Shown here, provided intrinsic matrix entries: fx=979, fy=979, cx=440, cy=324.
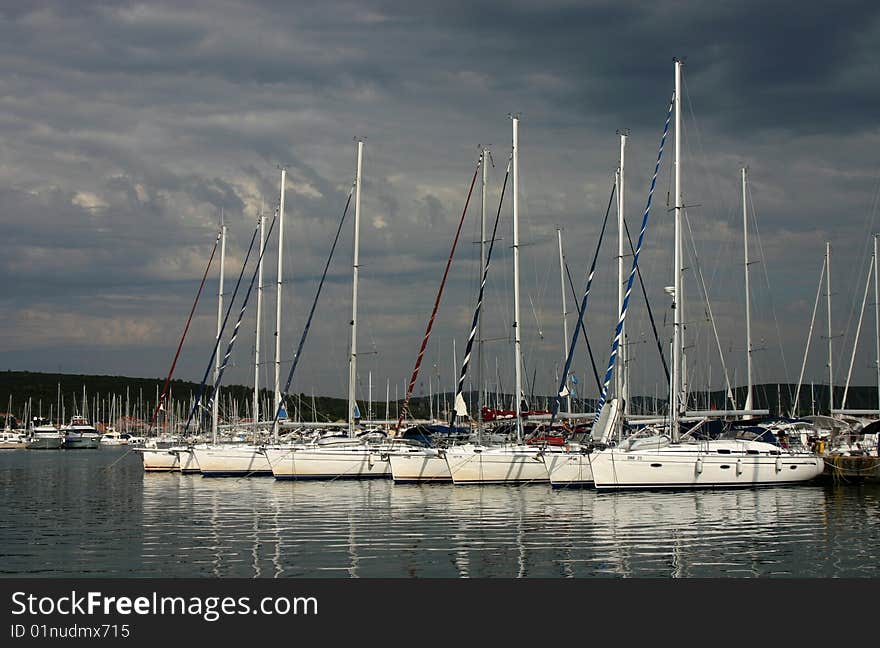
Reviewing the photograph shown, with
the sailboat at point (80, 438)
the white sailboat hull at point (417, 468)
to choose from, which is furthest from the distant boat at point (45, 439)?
the white sailboat hull at point (417, 468)

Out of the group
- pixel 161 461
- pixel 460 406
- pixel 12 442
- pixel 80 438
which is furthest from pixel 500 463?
pixel 12 442

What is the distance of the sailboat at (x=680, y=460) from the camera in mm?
39500

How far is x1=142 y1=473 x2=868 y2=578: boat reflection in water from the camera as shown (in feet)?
76.0

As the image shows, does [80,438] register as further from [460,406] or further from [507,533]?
[507,533]

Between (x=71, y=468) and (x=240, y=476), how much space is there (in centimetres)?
2861

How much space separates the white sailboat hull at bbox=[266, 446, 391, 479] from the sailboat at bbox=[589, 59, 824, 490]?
Answer: 519 inches

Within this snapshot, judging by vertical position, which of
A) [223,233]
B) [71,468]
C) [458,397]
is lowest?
[71,468]

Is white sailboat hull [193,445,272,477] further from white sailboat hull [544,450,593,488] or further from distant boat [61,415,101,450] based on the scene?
distant boat [61,415,101,450]

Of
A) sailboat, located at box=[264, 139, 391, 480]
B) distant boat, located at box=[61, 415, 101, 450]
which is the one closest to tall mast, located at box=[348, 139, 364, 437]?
sailboat, located at box=[264, 139, 391, 480]

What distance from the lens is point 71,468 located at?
76625 mm

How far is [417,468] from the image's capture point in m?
47.1
